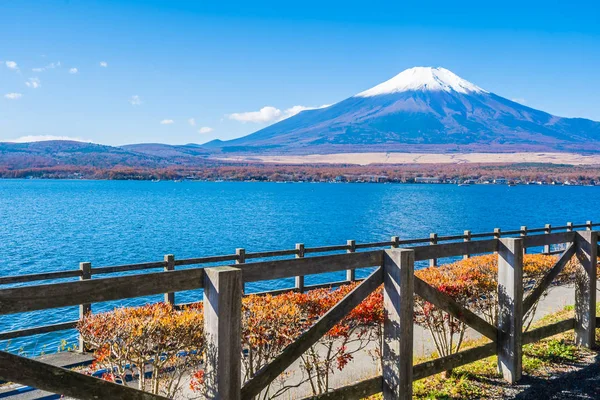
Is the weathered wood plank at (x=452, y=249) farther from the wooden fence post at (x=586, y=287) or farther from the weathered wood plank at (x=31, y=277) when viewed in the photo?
the weathered wood plank at (x=31, y=277)

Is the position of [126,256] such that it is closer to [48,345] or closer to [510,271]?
[48,345]

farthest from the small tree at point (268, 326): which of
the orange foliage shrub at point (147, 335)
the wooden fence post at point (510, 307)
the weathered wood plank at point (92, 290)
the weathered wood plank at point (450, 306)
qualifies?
the wooden fence post at point (510, 307)

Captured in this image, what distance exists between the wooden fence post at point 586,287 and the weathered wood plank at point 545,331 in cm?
17

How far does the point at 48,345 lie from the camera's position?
1709cm

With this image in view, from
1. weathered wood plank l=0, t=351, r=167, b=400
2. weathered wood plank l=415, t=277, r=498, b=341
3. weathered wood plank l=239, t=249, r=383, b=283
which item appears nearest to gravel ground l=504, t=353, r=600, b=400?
weathered wood plank l=415, t=277, r=498, b=341

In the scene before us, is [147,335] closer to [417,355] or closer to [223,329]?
[223,329]

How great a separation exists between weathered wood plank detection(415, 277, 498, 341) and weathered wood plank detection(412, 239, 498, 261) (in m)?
0.32

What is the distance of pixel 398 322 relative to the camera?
5184 millimetres

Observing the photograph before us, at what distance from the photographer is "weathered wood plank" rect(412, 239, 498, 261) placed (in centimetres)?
568

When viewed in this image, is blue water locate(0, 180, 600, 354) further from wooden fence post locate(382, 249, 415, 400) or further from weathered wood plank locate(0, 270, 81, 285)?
wooden fence post locate(382, 249, 415, 400)

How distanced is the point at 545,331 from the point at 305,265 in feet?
14.1

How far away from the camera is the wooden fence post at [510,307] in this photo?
650 centimetres

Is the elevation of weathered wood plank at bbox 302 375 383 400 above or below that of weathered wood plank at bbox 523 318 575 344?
above

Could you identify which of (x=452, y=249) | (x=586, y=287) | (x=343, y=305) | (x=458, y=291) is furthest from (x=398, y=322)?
(x=586, y=287)
